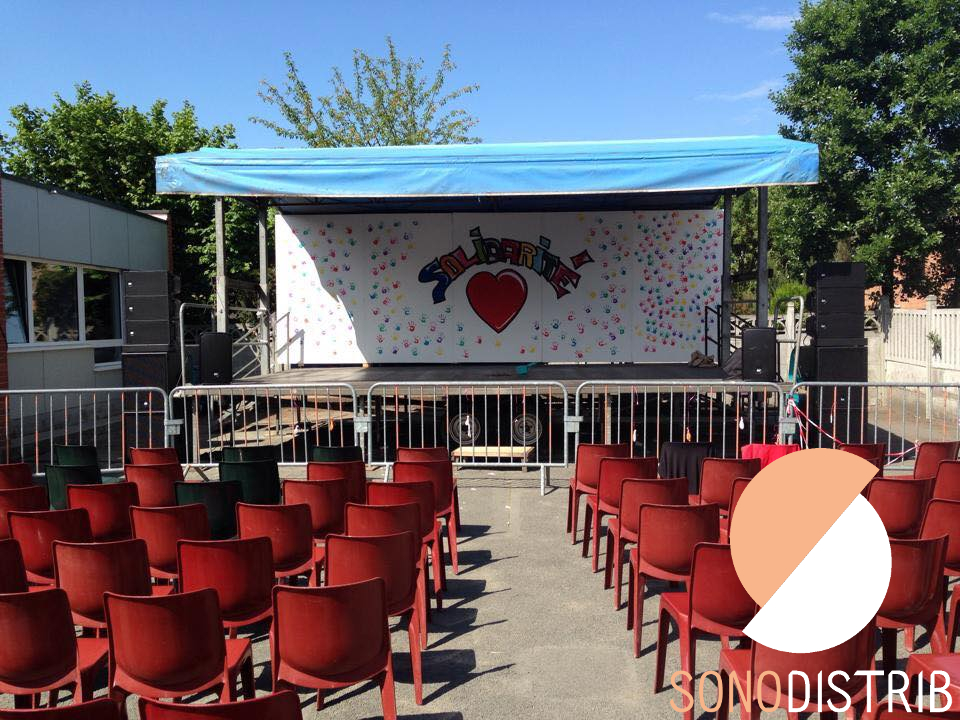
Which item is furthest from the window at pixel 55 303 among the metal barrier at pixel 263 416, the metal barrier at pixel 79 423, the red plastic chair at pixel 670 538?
the red plastic chair at pixel 670 538

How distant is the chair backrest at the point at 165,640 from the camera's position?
120 inches

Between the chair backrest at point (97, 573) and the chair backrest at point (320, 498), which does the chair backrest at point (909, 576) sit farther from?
the chair backrest at point (97, 573)

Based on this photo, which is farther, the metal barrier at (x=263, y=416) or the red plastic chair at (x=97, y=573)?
the metal barrier at (x=263, y=416)

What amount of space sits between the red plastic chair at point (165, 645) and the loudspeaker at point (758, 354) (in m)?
7.42

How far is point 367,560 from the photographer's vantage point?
3.75 metres

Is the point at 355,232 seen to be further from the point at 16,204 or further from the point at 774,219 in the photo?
the point at 774,219

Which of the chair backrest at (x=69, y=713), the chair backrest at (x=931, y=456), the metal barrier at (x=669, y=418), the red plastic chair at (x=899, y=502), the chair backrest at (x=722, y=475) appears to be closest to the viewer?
the chair backrest at (x=69, y=713)

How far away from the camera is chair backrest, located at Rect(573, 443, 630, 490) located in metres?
6.31

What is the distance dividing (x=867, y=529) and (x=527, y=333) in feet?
28.9

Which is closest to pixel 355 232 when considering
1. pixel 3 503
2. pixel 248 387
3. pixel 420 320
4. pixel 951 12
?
pixel 420 320

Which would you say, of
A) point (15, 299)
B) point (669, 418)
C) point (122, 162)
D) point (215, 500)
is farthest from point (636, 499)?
point (122, 162)

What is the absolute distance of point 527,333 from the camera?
1264 cm

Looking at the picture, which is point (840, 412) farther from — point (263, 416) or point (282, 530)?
point (263, 416)

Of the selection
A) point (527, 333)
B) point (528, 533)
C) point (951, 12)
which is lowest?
point (528, 533)
